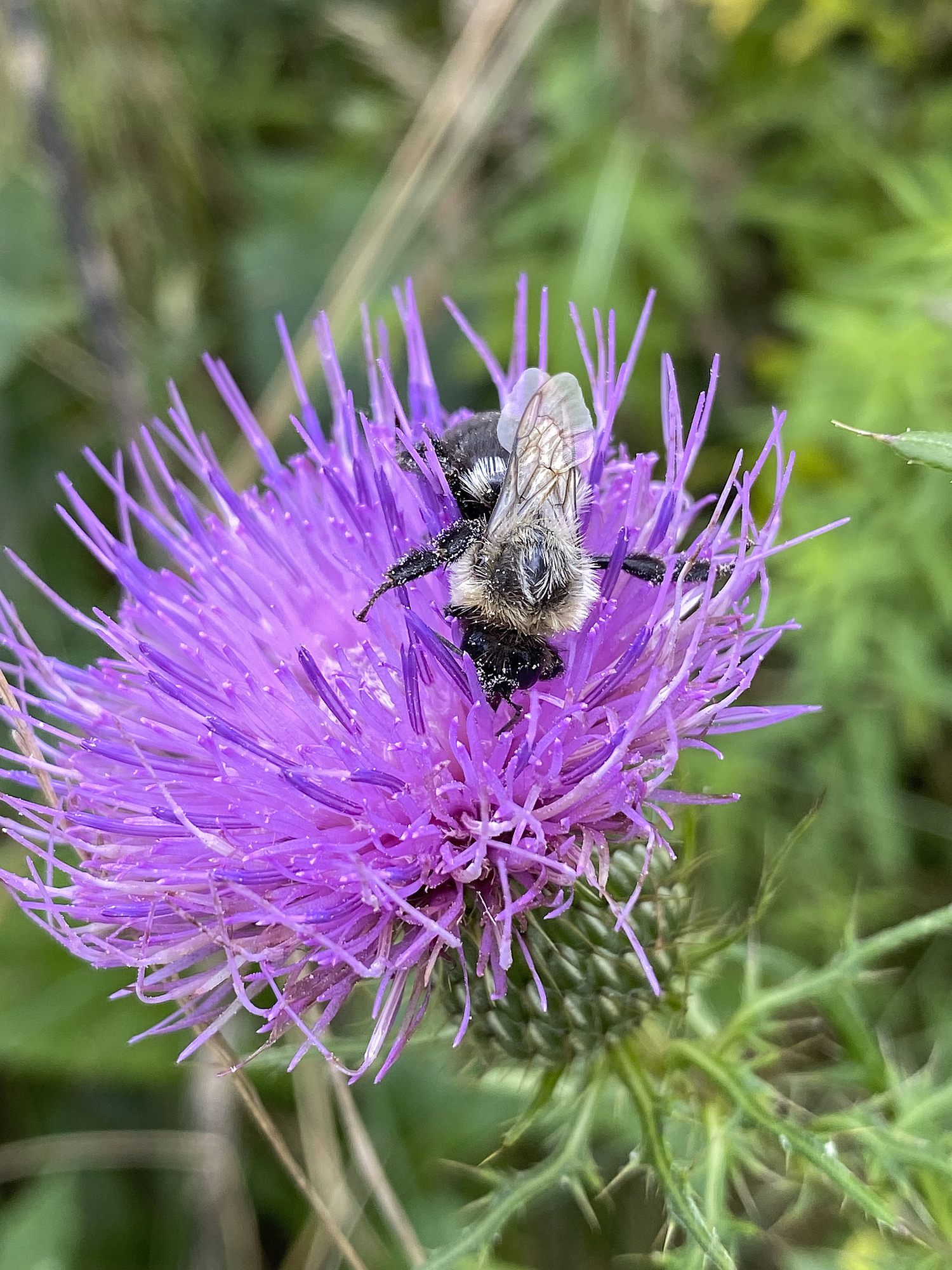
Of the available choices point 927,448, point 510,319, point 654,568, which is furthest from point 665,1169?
point 510,319

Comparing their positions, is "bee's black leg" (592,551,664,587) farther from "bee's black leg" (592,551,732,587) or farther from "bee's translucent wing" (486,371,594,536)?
"bee's translucent wing" (486,371,594,536)

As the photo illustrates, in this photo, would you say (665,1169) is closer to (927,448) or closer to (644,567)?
(644,567)

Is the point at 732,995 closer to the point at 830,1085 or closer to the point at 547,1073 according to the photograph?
the point at 830,1085

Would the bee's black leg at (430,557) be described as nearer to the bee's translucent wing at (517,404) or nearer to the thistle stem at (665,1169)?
the bee's translucent wing at (517,404)

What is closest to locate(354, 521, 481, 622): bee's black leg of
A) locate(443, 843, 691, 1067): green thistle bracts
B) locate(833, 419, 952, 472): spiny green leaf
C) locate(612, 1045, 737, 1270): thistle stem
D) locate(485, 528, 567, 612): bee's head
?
locate(485, 528, 567, 612): bee's head

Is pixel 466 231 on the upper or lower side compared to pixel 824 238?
upper

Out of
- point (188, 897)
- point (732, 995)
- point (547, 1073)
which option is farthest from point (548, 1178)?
point (732, 995)

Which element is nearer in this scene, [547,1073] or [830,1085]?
[547,1073]
